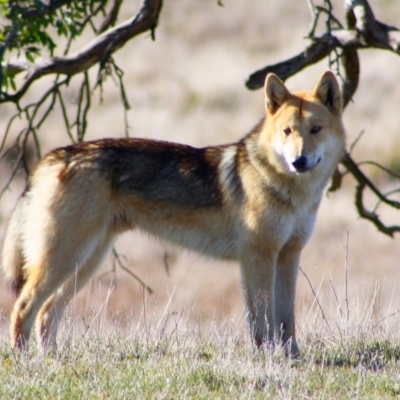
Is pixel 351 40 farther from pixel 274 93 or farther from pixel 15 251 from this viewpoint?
pixel 15 251

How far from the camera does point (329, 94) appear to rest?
7.48 m

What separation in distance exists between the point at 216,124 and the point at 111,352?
16.8 metres

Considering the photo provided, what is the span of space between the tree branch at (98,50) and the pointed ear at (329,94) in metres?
2.99

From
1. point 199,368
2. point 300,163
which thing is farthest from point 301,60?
point 199,368

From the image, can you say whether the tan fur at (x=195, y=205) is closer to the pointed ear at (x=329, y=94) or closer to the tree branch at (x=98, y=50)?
the pointed ear at (x=329, y=94)

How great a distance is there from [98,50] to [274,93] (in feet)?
9.90

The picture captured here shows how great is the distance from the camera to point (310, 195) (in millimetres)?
7422

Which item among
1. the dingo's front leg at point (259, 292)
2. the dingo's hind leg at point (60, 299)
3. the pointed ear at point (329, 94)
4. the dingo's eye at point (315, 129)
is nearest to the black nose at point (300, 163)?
the dingo's eye at point (315, 129)

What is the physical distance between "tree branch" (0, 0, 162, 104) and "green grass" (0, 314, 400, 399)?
11.1 ft

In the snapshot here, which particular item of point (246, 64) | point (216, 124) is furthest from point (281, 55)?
point (216, 124)

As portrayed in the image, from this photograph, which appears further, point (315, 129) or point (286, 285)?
point (286, 285)

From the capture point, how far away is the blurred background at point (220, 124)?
44.7 ft

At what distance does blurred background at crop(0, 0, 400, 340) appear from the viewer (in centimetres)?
1364

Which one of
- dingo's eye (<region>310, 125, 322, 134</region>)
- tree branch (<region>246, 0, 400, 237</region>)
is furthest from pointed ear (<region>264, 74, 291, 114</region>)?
tree branch (<region>246, 0, 400, 237</region>)
